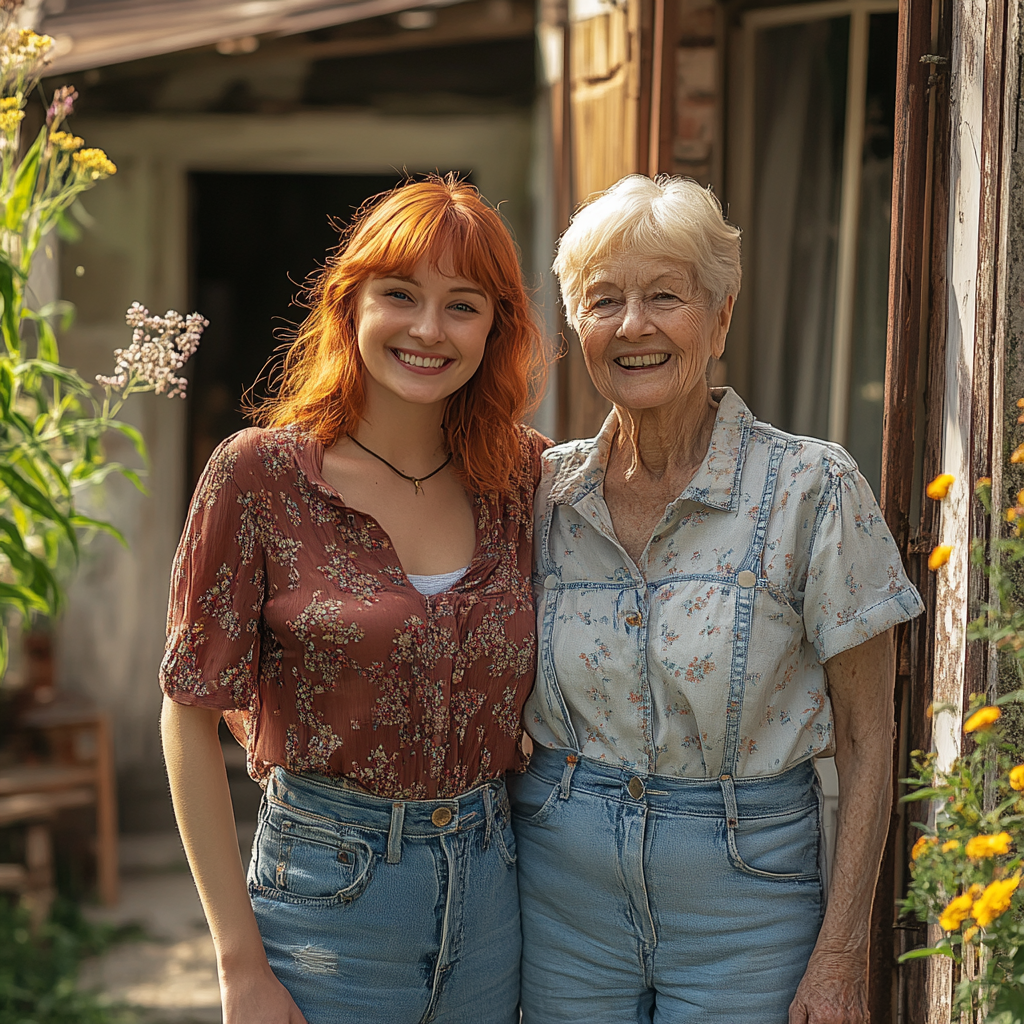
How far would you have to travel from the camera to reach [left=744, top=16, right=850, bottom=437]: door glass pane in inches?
132

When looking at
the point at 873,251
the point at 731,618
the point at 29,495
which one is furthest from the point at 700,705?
the point at 873,251

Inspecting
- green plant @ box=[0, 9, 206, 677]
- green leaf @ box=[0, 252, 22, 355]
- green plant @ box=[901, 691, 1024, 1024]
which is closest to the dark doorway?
green plant @ box=[0, 9, 206, 677]

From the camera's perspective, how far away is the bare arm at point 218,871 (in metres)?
1.78

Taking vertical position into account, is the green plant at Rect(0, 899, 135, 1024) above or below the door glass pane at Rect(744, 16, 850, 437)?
below

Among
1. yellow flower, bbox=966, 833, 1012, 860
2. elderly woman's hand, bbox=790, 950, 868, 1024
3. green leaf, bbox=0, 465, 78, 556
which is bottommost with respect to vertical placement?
elderly woman's hand, bbox=790, 950, 868, 1024

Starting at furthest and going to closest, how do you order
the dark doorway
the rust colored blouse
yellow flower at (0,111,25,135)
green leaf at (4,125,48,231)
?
the dark doorway
green leaf at (4,125,48,231)
yellow flower at (0,111,25,135)
the rust colored blouse

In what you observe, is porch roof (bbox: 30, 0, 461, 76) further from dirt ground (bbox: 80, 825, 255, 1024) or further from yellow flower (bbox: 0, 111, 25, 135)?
dirt ground (bbox: 80, 825, 255, 1024)

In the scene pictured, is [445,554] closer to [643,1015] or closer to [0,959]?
[643,1015]

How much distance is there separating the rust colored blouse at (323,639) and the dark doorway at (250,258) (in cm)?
400

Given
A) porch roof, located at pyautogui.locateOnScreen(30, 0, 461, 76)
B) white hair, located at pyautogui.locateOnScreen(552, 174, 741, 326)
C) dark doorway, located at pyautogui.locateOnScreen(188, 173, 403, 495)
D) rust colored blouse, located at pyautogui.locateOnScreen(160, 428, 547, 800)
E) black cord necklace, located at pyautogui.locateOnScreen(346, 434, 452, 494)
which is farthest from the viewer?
dark doorway, located at pyautogui.locateOnScreen(188, 173, 403, 495)

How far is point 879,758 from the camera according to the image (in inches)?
72.7

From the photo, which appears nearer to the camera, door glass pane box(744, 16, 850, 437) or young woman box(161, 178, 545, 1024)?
young woman box(161, 178, 545, 1024)

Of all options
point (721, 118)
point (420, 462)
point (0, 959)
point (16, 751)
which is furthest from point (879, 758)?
point (16, 751)

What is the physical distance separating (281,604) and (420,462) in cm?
40
